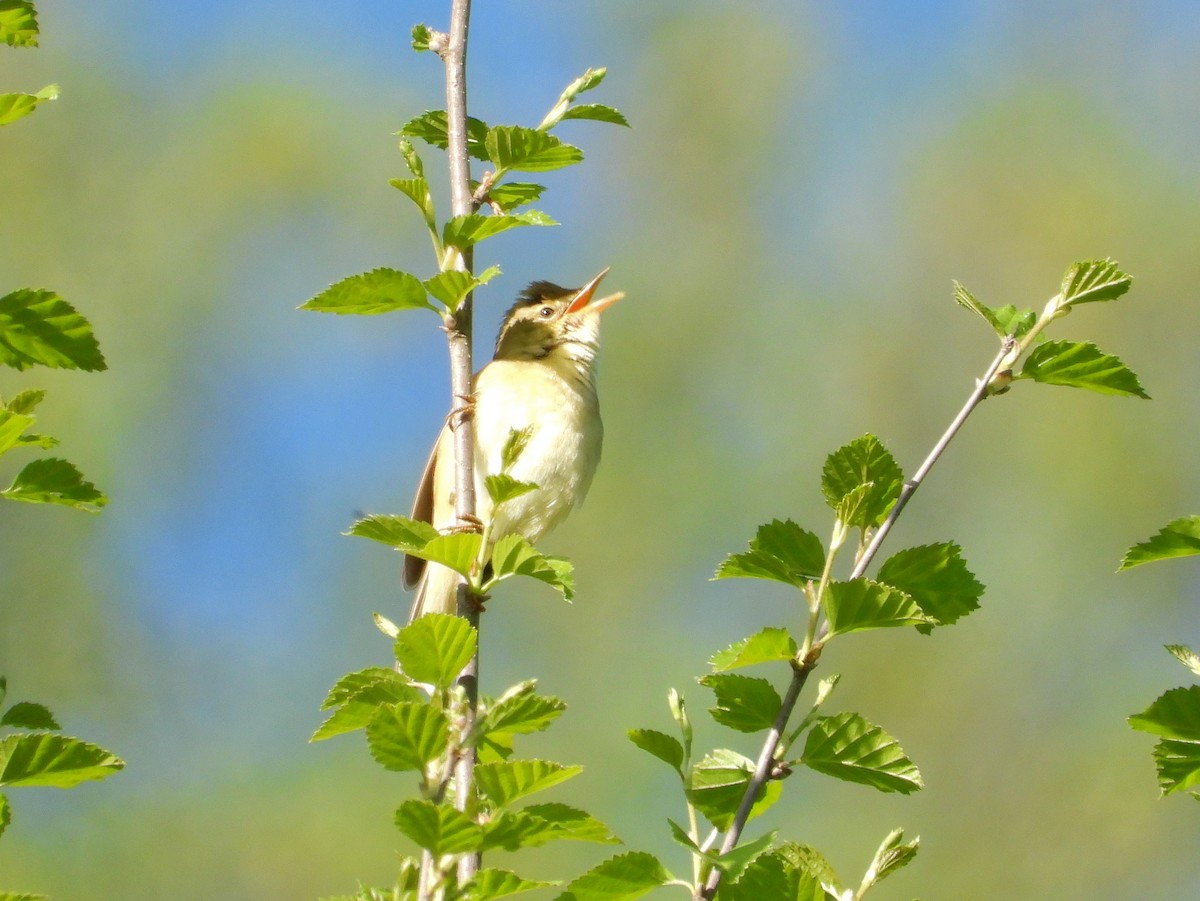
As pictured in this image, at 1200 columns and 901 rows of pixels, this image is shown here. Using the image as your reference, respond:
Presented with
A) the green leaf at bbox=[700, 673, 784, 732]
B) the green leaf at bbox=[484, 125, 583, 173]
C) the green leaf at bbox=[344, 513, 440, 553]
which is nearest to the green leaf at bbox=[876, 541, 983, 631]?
the green leaf at bbox=[700, 673, 784, 732]

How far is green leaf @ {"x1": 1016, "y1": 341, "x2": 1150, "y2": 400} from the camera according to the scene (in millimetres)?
1733

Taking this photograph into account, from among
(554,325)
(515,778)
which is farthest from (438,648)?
(554,325)

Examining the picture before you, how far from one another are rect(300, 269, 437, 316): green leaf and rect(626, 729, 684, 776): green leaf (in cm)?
71

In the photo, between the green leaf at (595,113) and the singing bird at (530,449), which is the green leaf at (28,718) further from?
the singing bird at (530,449)

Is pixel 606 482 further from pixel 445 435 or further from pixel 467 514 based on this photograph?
pixel 467 514

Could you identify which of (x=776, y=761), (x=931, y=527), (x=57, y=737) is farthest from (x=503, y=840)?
(x=931, y=527)

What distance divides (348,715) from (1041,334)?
949 mm

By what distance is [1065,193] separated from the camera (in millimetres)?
15117

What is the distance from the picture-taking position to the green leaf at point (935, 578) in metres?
1.65

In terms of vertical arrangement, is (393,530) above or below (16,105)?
below

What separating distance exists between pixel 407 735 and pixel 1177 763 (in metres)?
0.86

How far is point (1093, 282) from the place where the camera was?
178 centimetres

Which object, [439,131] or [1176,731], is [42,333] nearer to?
[439,131]

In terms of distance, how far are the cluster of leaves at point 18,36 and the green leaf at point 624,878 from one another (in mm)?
1007
